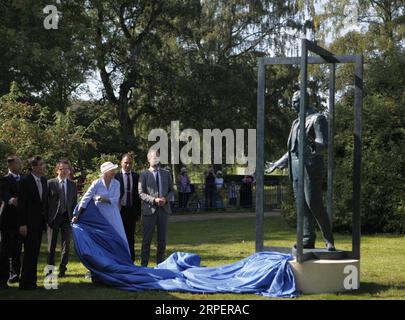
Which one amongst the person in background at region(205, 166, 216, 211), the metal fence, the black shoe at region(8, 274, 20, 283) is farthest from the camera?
the person in background at region(205, 166, 216, 211)

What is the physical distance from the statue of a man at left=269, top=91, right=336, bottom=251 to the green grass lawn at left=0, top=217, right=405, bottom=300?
102cm

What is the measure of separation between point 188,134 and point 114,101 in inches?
160

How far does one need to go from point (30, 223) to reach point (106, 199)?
1.20 meters

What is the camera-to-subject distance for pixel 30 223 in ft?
29.7

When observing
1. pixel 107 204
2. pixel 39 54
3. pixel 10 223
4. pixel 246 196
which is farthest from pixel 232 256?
pixel 246 196

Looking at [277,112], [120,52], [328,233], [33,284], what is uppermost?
[120,52]

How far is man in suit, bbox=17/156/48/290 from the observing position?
8977mm

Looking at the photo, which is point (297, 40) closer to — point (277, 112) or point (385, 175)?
point (277, 112)

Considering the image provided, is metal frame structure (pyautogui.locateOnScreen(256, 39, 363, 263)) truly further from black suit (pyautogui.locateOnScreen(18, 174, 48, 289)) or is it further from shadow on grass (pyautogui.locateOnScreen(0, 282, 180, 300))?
black suit (pyautogui.locateOnScreen(18, 174, 48, 289))

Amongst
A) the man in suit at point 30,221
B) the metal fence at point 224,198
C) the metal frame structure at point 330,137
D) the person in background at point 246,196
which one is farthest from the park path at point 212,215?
the man in suit at point 30,221

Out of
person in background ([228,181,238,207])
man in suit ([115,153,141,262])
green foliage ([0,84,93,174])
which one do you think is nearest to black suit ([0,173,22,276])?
man in suit ([115,153,141,262])

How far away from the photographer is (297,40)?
33719 mm
